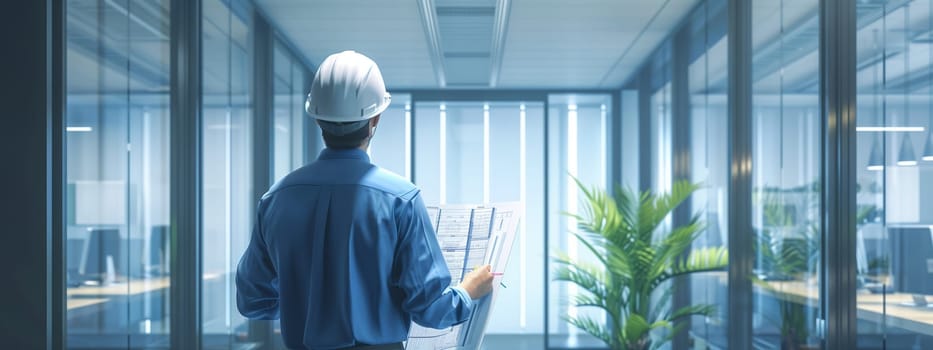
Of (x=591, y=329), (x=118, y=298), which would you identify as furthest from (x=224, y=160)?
(x=591, y=329)

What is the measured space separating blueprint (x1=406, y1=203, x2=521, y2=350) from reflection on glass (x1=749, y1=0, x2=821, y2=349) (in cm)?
201

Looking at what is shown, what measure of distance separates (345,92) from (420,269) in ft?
1.18

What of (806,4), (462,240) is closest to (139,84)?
(462,240)

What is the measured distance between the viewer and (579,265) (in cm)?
576

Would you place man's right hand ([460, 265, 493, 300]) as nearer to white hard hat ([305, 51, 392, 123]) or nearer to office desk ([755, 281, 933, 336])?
white hard hat ([305, 51, 392, 123])

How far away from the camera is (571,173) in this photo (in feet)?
24.2

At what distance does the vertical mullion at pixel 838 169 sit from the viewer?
3.31 meters

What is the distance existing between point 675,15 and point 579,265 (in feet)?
→ 5.32

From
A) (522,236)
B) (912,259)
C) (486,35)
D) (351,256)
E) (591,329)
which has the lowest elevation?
(591,329)

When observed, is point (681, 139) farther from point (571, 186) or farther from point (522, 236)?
point (522, 236)

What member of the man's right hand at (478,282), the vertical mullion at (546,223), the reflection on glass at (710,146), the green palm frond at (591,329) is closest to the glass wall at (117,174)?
the man's right hand at (478,282)

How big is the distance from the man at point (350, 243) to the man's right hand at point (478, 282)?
0.26ft

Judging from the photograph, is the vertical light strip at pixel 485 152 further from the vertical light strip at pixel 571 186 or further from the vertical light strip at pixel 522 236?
the vertical light strip at pixel 571 186
